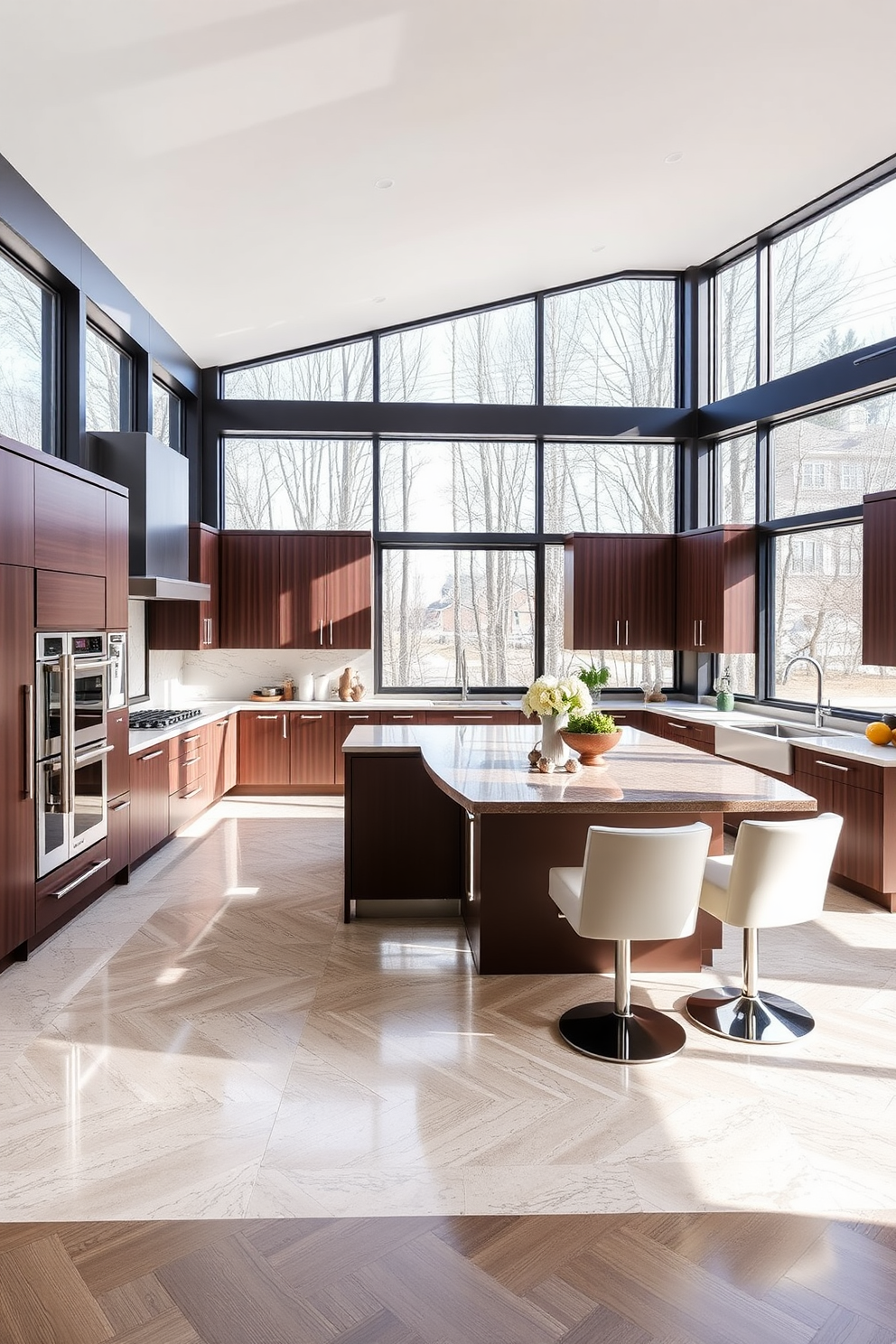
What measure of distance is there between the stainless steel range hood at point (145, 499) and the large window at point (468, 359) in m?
2.55

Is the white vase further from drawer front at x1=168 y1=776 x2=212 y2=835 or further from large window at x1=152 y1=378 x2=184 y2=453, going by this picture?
large window at x1=152 y1=378 x2=184 y2=453

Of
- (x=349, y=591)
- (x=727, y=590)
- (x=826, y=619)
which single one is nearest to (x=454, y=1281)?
(x=826, y=619)

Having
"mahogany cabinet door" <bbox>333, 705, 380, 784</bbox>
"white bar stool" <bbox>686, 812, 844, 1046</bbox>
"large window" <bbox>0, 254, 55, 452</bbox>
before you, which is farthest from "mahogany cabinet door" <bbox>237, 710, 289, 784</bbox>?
A: "white bar stool" <bbox>686, 812, 844, 1046</bbox>

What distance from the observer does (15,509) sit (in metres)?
3.53

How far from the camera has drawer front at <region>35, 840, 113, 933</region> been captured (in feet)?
12.5

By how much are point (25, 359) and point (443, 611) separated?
4009 millimetres

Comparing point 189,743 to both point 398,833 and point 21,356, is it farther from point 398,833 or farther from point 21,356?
point 21,356

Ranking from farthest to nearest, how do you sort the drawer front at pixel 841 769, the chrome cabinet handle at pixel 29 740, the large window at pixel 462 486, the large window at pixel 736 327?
the large window at pixel 462 486 < the large window at pixel 736 327 < the drawer front at pixel 841 769 < the chrome cabinet handle at pixel 29 740

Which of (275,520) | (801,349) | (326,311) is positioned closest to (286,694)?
(275,520)

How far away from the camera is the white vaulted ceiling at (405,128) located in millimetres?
3514

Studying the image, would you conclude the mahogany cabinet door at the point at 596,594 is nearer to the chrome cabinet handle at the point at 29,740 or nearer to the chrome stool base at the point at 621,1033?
the chrome stool base at the point at 621,1033

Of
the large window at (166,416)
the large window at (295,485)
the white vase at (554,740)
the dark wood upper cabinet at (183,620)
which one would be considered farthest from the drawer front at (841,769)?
the large window at (166,416)

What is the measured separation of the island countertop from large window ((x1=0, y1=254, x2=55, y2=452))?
2.41m

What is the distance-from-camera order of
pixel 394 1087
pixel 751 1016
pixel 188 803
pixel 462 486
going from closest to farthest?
pixel 394 1087, pixel 751 1016, pixel 188 803, pixel 462 486
